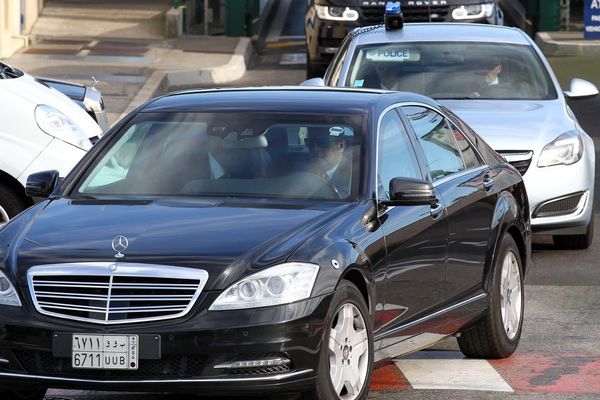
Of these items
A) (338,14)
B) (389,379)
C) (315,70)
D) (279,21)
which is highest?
(389,379)

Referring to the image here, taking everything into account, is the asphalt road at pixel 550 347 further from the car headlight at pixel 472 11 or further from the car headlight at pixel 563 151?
the car headlight at pixel 472 11

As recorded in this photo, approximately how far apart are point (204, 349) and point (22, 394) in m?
1.28


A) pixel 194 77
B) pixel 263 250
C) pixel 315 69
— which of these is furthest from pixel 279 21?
pixel 263 250

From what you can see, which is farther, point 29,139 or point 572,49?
point 572,49

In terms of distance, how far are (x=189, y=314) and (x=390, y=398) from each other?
157 centimetres

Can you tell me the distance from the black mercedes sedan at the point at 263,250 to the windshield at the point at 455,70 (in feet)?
12.9

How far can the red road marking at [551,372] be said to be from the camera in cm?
815

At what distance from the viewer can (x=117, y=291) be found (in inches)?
264

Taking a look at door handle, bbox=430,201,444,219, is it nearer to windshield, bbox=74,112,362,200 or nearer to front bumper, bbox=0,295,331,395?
windshield, bbox=74,112,362,200

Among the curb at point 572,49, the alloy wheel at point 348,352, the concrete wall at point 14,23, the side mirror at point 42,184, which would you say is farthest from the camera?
the curb at point 572,49

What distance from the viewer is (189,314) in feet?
21.8

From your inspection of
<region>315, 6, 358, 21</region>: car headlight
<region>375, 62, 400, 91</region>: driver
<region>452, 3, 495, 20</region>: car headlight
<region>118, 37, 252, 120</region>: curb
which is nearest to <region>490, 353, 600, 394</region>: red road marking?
<region>375, 62, 400, 91</region>: driver

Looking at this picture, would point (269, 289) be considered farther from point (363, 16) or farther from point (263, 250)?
point (363, 16)

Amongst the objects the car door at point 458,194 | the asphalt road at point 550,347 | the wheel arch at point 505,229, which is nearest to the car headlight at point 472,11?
the asphalt road at point 550,347
